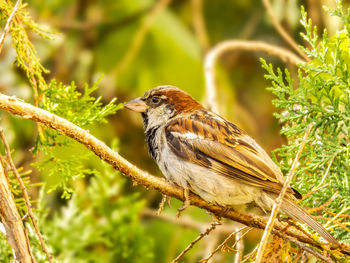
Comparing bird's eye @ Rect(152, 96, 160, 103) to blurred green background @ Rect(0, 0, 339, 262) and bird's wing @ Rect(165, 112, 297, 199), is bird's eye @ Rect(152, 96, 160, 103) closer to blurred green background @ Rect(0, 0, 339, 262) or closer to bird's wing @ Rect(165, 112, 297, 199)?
bird's wing @ Rect(165, 112, 297, 199)

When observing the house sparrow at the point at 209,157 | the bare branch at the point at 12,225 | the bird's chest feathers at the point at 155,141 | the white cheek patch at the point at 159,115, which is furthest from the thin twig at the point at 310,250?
the white cheek patch at the point at 159,115

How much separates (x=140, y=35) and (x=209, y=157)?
5.79 feet

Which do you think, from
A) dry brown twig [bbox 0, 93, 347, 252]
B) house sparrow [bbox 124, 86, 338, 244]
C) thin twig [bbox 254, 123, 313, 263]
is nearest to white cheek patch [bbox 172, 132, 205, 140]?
house sparrow [bbox 124, 86, 338, 244]

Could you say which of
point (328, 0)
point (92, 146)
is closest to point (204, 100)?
point (328, 0)

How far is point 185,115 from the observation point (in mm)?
2314

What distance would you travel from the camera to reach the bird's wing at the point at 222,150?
194 cm

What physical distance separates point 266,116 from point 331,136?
9.43 feet

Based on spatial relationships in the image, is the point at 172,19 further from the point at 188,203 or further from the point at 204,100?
the point at 188,203

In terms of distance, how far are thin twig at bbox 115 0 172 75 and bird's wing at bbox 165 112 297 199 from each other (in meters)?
1.47

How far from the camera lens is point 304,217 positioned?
62.4 inches

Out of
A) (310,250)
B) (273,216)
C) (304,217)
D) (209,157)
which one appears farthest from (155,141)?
(273,216)

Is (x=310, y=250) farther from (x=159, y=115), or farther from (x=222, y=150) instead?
(x=159, y=115)

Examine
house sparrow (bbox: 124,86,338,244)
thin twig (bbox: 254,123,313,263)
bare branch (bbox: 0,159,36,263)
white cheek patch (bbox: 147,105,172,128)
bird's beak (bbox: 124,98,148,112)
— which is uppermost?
bird's beak (bbox: 124,98,148,112)

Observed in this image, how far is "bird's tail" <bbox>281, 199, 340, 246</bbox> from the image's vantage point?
1.47m
